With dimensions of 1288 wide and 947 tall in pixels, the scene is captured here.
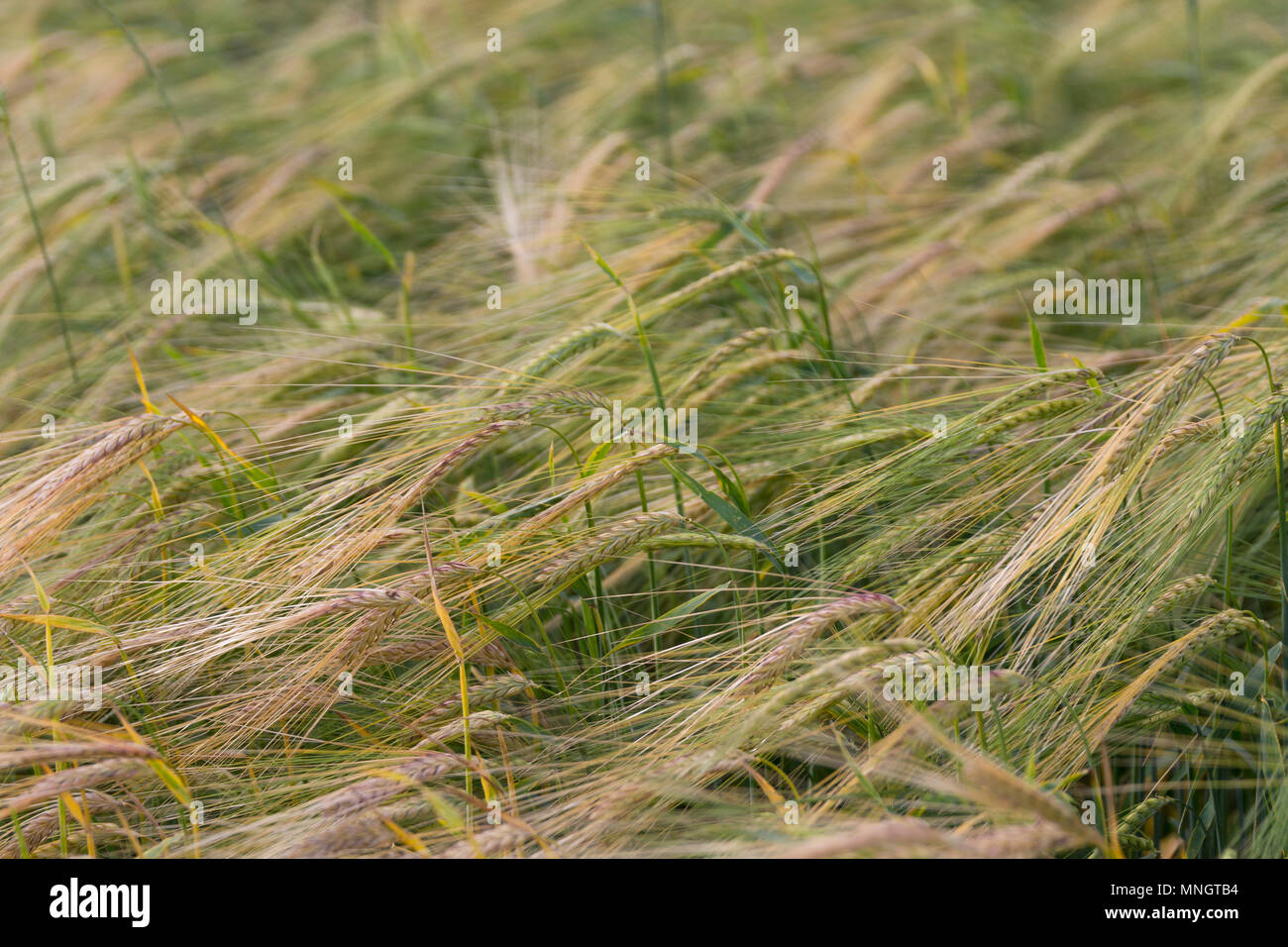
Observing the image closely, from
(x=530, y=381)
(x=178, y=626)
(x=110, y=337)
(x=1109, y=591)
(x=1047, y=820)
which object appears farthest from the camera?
(x=110, y=337)

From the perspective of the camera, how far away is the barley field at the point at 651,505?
138 cm

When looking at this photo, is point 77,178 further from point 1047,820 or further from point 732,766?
point 1047,820

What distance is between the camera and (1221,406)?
1617 millimetres

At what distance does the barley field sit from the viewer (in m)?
1.38

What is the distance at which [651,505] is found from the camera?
74.3 inches

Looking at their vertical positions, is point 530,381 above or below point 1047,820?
above

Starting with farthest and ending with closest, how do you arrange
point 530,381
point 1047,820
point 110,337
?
1. point 110,337
2. point 530,381
3. point 1047,820

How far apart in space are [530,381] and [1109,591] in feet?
3.43

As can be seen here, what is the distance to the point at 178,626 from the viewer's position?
4.66ft

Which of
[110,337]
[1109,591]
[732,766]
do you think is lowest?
[732,766]
